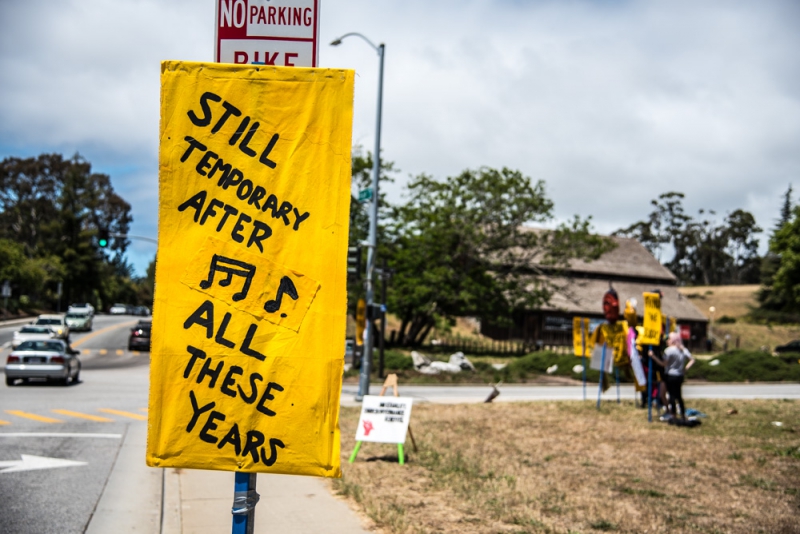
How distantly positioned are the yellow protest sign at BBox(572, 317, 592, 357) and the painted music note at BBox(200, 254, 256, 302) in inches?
658

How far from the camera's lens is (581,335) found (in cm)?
2020

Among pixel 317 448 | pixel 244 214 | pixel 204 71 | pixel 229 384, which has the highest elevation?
pixel 204 71

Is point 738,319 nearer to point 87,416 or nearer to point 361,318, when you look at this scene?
point 361,318

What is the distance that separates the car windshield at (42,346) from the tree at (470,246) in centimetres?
2028

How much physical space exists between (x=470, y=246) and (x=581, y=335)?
2266 cm

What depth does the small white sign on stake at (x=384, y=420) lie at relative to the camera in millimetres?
10945

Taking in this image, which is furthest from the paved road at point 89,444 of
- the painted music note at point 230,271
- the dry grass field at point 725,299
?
the dry grass field at point 725,299

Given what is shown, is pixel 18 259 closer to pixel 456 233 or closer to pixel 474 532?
pixel 456 233

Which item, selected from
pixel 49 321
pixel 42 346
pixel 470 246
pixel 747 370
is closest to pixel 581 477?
pixel 42 346

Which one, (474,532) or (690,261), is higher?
(690,261)

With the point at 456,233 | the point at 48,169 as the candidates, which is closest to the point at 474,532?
the point at 456,233

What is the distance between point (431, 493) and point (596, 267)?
5379cm

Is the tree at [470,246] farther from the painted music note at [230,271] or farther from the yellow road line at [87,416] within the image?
the painted music note at [230,271]

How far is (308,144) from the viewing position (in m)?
3.62
